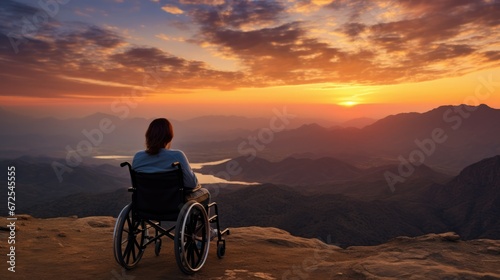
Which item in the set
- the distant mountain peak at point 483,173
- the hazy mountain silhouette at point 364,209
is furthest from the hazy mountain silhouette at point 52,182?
the distant mountain peak at point 483,173

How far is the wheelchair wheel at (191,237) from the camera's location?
4.70 meters

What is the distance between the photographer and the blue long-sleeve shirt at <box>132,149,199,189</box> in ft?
16.6

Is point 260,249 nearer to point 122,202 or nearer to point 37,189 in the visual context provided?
point 122,202

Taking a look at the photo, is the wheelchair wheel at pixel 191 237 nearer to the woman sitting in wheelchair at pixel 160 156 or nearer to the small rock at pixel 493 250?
the woman sitting in wheelchair at pixel 160 156

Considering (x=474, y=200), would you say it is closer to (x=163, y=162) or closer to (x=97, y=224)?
(x=97, y=224)

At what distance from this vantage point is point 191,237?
509 centimetres

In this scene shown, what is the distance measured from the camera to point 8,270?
211 inches

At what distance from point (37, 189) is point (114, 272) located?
157 metres

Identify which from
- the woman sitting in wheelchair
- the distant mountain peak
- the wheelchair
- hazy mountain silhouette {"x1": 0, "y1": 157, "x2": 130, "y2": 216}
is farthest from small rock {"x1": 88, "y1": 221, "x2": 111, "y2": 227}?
hazy mountain silhouette {"x1": 0, "y1": 157, "x2": 130, "y2": 216}

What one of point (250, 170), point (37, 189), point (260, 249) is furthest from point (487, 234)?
point (37, 189)

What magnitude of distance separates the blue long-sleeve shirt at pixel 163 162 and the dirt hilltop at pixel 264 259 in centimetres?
147

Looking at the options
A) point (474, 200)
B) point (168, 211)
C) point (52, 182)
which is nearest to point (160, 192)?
point (168, 211)

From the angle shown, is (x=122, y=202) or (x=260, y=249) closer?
(x=260, y=249)

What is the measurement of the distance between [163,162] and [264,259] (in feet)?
8.92
